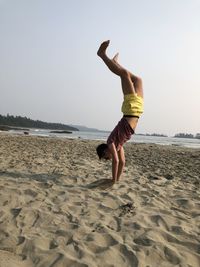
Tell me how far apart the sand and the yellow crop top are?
4.50 feet

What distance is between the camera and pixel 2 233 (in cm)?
397

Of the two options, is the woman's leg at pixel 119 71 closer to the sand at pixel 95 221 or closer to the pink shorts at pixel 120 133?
the pink shorts at pixel 120 133

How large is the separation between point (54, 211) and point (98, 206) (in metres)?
0.70

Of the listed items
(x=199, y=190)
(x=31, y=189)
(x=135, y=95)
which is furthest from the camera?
(x=199, y=190)

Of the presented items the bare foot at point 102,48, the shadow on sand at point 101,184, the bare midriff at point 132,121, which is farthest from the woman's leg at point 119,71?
the shadow on sand at point 101,184

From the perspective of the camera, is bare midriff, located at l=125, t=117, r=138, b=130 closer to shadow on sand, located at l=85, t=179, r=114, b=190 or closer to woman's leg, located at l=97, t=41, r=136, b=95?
woman's leg, located at l=97, t=41, r=136, b=95

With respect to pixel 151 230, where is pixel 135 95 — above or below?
above

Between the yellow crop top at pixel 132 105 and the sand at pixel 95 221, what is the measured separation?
1373 mm

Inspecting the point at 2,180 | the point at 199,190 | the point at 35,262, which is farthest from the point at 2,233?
the point at 199,190

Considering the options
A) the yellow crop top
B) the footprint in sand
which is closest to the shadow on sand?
the yellow crop top

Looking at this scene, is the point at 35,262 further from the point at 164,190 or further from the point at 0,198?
the point at 164,190

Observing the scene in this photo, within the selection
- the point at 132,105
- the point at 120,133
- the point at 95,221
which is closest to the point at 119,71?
the point at 132,105

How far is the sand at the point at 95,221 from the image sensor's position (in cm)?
357

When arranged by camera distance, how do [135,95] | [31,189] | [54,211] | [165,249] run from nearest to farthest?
[165,249]
[54,211]
[31,189]
[135,95]
